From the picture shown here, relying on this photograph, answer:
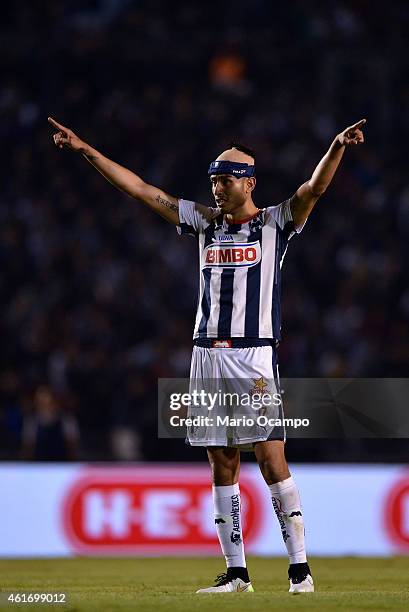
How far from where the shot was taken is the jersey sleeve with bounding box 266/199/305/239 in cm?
664

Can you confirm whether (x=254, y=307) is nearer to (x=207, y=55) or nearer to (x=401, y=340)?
(x=401, y=340)

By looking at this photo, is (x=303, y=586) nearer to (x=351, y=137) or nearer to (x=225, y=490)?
(x=225, y=490)

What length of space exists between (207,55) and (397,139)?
314 cm

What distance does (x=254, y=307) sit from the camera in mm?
6562

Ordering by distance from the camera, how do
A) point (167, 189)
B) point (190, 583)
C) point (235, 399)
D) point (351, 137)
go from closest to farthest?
point (351, 137) → point (235, 399) → point (190, 583) → point (167, 189)

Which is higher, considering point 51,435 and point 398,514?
point 51,435

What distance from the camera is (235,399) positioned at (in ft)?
21.3

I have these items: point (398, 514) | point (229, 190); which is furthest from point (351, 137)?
point (398, 514)

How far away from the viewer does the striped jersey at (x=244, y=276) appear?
657 centimetres

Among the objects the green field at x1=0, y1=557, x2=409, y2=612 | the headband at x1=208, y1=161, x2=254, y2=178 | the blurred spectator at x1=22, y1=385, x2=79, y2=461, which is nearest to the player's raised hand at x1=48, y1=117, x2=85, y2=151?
the headband at x1=208, y1=161, x2=254, y2=178

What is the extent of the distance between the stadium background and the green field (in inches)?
63.8

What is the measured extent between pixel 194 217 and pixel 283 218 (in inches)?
20.5

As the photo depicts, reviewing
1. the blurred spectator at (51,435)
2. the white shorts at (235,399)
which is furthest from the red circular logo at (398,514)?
the white shorts at (235,399)

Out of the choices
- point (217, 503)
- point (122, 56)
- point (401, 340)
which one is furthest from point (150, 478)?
point (122, 56)
